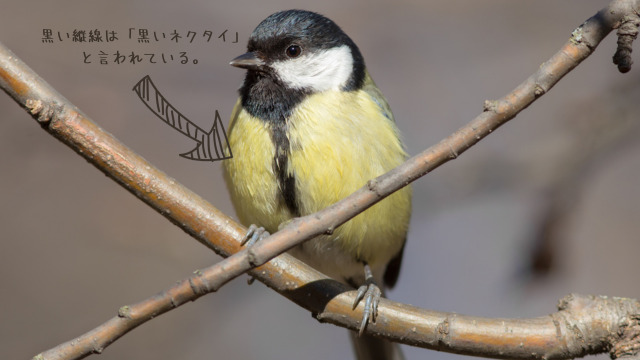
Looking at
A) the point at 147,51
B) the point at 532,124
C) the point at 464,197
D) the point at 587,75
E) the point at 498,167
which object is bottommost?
the point at 464,197

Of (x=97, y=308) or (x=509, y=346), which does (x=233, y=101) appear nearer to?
(x=97, y=308)

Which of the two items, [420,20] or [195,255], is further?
[420,20]

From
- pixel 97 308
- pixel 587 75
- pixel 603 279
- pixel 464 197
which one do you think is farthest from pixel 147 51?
pixel 603 279

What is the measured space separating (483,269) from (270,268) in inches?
74.1

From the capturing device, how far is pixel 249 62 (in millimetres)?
2209

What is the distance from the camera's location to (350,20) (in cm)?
355

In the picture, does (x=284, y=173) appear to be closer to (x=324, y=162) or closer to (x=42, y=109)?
(x=324, y=162)

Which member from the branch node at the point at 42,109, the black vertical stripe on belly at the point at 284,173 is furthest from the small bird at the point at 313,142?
the branch node at the point at 42,109

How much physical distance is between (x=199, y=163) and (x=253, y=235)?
1594 millimetres

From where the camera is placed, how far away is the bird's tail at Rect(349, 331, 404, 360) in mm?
2686

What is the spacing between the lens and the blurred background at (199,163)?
306 cm

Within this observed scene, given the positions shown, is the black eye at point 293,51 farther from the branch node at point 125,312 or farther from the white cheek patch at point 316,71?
the branch node at point 125,312

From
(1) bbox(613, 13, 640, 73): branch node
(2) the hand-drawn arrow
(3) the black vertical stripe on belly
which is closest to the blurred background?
(2) the hand-drawn arrow

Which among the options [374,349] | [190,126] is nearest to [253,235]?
[374,349]
